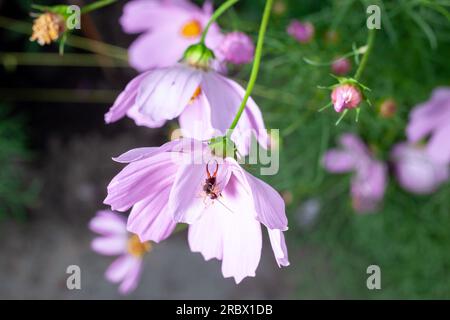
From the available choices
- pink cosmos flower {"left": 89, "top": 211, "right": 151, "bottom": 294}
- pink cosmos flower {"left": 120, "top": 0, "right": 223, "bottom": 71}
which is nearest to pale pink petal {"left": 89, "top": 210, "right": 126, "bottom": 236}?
pink cosmos flower {"left": 89, "top": 211, "right": 151, "bottom": 294}

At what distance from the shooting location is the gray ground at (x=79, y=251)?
4.11 ft

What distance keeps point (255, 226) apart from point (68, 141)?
0.82 m

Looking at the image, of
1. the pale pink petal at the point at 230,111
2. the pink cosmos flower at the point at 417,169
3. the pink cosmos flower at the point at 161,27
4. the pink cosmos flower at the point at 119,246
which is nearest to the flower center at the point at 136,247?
the pink cosmos flower at the point at 119,246

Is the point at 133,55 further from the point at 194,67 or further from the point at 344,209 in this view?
the point at 344,209

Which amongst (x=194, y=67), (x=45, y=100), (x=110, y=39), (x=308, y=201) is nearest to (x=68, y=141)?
(x=45, y=100)

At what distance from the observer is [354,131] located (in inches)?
41.3

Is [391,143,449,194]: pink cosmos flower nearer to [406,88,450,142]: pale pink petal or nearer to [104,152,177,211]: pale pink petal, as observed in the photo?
[406,88,450,142]: pale pink petal

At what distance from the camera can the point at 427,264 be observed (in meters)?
1.20

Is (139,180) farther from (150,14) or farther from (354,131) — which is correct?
(354,131)

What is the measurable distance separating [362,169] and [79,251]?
2.09 ft

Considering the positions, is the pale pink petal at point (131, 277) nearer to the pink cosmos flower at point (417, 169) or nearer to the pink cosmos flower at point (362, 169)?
the pink cosmos flower at point (362, 169)

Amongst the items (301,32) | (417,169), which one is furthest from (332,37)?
(417,169)

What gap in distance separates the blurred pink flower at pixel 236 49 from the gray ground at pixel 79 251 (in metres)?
0.60

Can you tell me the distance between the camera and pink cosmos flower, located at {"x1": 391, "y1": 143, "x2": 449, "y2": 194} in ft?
3.50
